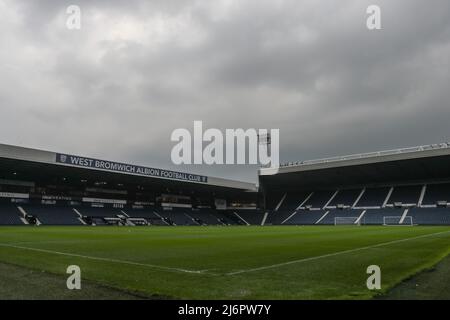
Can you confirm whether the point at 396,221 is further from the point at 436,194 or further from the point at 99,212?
the point at 99,212

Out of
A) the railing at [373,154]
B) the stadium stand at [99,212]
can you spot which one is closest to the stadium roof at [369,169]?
the railing at [373,154]

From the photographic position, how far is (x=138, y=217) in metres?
61.4

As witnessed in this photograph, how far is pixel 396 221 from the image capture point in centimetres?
6041

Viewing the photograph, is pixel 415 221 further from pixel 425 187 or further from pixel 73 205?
pixel 73 205

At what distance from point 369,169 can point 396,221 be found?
29.9 ft

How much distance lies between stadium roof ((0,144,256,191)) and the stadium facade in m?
0.11

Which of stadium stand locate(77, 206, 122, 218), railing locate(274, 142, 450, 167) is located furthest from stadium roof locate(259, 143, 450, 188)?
stadium stand locate(77, 206, 122, 218)

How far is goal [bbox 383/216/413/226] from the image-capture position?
59.2m

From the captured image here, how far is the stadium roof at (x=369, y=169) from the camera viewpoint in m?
56.2

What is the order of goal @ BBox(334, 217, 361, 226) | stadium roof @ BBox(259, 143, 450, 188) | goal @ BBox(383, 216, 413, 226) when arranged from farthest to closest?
goal @ BBox(334, 217, 361, 226), goal @ BBox(383, 216, 413, 226), stadium roof @ BBox(259, 143, 450, 188)

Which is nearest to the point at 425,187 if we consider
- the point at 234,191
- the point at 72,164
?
the point at 234,191

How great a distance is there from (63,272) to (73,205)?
53.7 meters

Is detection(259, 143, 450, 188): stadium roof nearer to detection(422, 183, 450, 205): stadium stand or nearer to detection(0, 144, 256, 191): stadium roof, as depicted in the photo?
detection(422, 183, 450, 205): stadium stand
